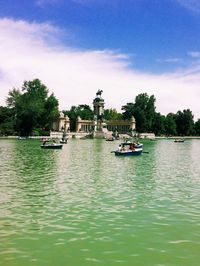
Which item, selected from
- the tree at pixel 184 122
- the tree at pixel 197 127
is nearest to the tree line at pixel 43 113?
the tree at pixel 184 122

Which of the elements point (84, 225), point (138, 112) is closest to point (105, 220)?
point (84, 225)

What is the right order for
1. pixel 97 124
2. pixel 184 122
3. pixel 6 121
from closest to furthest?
1. pixel 6 121
2. pixel 97 124
3. pixel 184 122

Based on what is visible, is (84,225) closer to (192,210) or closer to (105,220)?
(105,220)

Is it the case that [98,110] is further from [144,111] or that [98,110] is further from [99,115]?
[144,111]

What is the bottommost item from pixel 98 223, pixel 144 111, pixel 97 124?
pixel 98 223

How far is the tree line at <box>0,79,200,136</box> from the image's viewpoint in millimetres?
114625

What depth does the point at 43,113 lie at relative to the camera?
120875 mm

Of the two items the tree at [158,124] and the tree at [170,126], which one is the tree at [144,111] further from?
the tree at [170,126]

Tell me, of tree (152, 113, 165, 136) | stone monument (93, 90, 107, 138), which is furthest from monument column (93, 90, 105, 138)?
tree (152, 113, 165, 136)

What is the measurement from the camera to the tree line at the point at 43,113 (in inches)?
4513

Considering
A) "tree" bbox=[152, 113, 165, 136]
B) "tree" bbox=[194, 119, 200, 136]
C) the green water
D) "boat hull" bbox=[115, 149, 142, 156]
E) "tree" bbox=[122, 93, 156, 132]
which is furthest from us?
"tree" bbox=[194, 119, 200, 136]

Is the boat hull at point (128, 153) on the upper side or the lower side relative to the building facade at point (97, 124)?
lower

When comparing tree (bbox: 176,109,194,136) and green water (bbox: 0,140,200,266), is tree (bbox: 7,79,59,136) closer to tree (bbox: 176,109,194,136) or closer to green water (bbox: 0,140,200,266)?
tree (bbox: 176,109,194,136)

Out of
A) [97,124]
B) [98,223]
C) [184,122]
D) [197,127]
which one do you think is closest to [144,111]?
[97,124]
